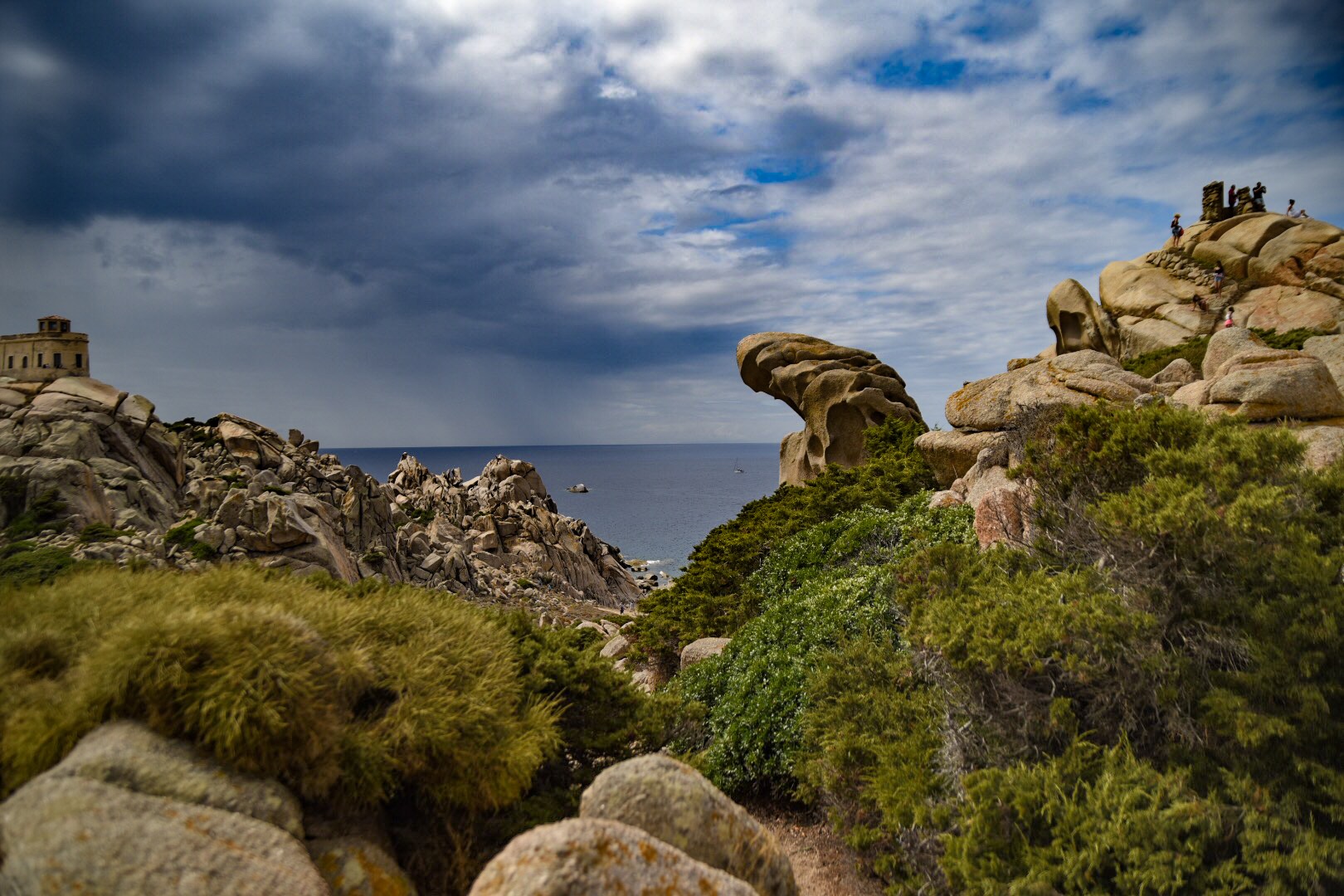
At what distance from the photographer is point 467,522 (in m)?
42.3

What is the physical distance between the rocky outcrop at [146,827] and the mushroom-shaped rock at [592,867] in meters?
1.12

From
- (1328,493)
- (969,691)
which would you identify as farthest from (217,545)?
(1328,493)

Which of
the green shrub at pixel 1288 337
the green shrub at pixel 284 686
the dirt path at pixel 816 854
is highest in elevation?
the green shrub at pixel 1288 337

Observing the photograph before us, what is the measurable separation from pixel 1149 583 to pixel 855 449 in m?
26.6

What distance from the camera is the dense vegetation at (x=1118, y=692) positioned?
555 cm

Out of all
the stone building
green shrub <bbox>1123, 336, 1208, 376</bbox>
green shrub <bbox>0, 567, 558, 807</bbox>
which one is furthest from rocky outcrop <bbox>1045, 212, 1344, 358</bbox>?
the stone building

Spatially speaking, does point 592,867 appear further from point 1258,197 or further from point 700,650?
point 1258,197

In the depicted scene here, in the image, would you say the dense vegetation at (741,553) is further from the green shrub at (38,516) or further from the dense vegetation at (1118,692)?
the green shrub at (38,516)

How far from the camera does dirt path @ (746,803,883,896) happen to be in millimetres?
7883

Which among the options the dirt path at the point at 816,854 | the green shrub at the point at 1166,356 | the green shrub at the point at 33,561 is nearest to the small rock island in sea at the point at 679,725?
the dirt path at the point at 816,854

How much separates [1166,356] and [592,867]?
138 feet

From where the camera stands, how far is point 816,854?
8.71 meters

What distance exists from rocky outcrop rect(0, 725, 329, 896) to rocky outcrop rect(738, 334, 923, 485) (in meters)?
29.0

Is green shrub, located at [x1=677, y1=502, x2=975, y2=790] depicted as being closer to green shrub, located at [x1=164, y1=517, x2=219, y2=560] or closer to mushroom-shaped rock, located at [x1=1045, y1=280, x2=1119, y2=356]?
green shrub, located at [x1=164, y1=517, x2=219, y2=560]
